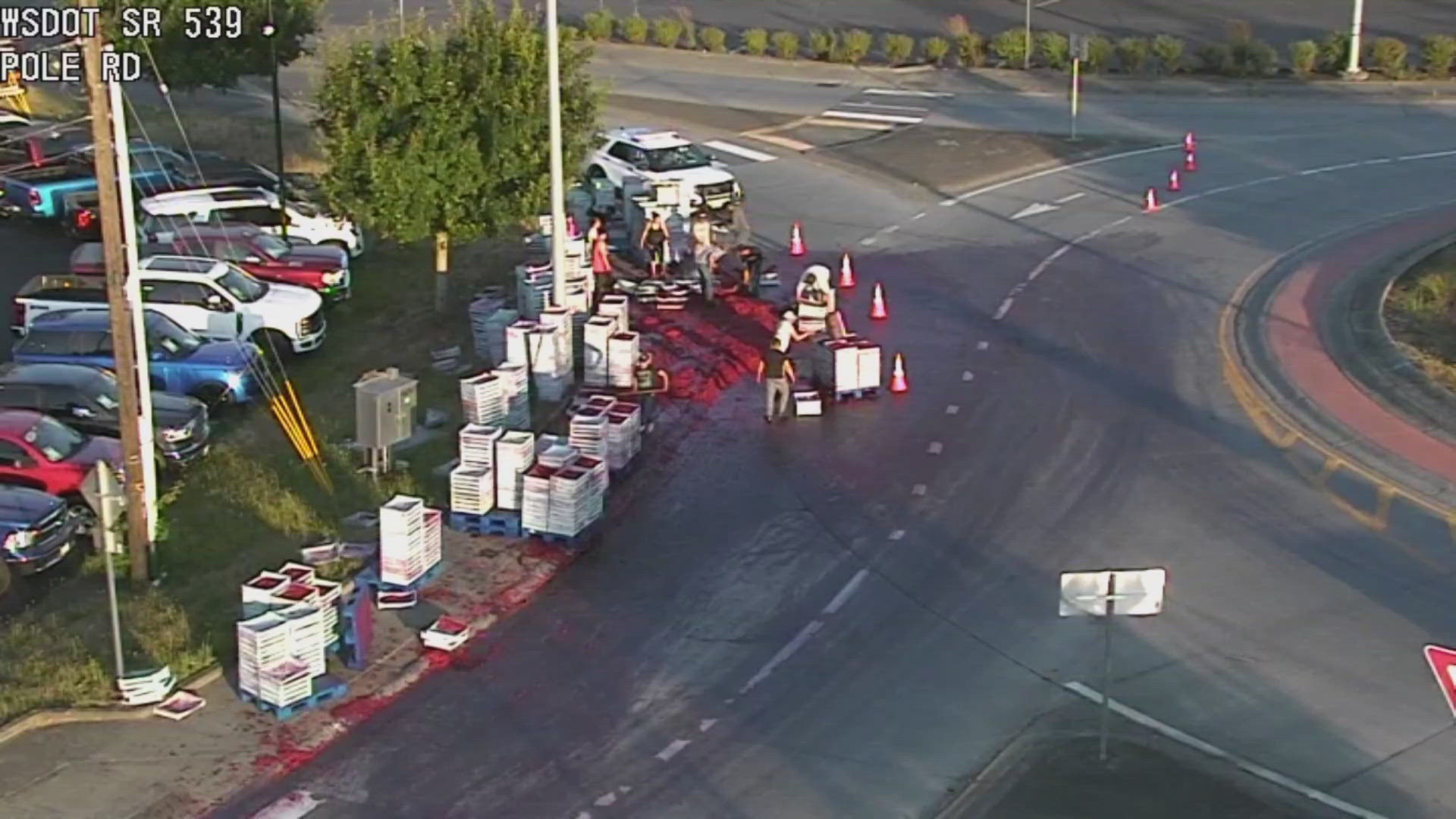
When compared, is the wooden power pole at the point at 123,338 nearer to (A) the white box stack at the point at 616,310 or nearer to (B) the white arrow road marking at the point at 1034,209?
(A) the white box stack at the point at 616,310

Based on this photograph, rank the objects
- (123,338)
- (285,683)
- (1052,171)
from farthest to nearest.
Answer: (1052,171) → (123,338) → (285,683)

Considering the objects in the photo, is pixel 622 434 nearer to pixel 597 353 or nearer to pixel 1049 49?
pixel 597 353

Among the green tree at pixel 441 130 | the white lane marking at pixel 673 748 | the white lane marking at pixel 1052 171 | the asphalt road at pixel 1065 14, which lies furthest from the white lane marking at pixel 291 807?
the asphalt road at pixel 1065 14

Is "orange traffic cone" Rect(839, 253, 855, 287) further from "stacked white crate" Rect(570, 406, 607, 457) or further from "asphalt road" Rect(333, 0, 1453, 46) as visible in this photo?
"asphalt road" Rect(333, 0, 1453, 46)

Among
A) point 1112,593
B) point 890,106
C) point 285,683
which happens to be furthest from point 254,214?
point 1112,593

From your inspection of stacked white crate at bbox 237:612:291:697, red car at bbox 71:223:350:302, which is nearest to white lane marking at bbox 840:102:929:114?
red car at bbox 71:223:350:302
